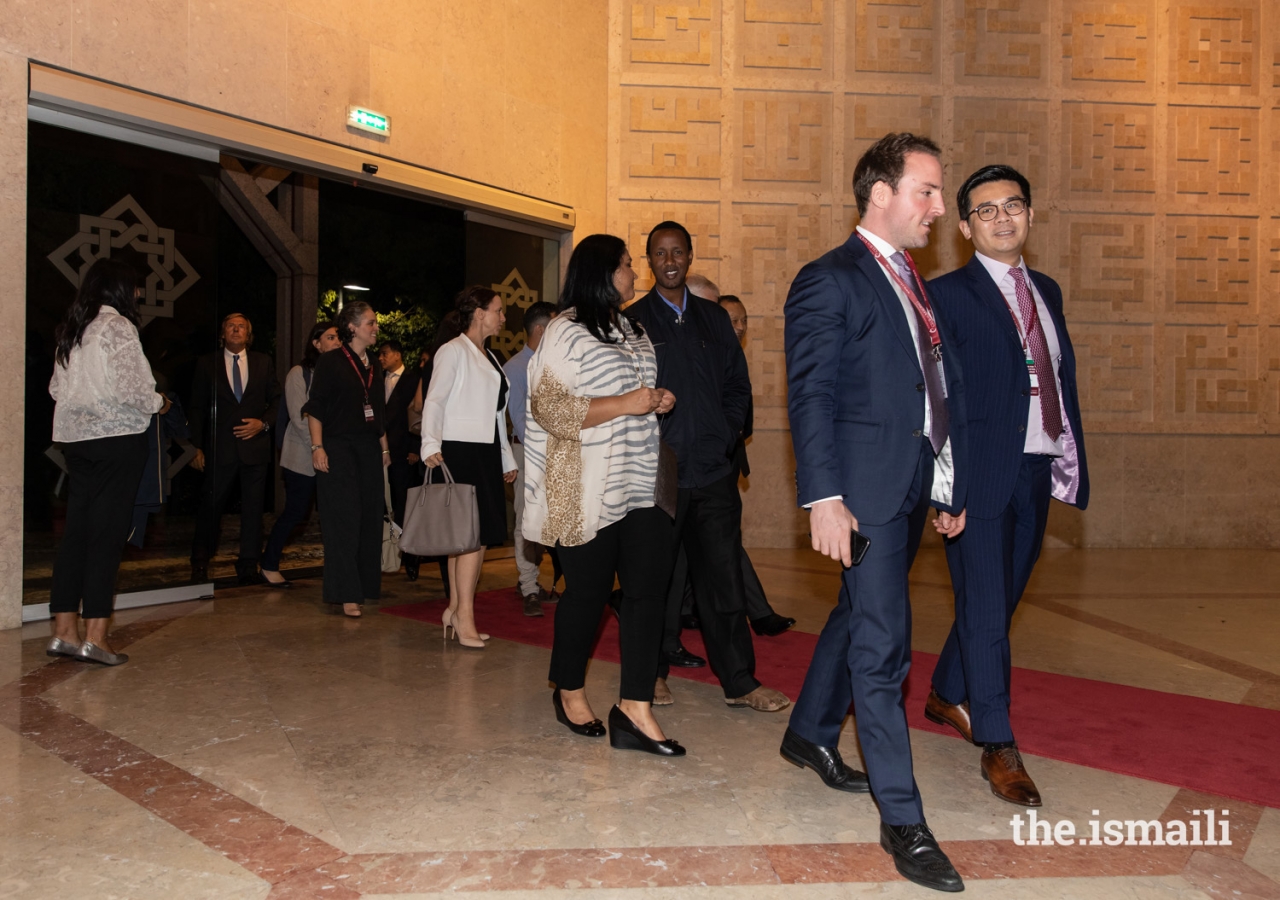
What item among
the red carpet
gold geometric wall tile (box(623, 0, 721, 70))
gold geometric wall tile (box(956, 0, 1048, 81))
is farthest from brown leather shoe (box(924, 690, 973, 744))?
gold geometric wall tile (box(956, 0, 1048, 81))

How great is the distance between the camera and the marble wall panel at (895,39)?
926 cm

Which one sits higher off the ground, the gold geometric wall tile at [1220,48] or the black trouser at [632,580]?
the gold geometric wall tile at [1220,48]

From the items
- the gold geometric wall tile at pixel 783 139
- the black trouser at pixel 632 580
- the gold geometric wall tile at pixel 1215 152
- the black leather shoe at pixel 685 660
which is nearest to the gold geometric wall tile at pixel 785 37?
the gold geometric wall tile at pixel 783 139

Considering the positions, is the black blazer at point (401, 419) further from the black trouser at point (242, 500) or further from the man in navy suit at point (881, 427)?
the man in navy suit at point (881, 427)

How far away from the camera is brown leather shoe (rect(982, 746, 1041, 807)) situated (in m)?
3.01

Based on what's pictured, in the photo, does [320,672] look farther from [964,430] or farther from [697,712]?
[964,430]

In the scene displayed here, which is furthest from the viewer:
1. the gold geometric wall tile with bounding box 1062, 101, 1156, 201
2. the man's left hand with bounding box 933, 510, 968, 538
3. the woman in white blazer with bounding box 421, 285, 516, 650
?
the gold geometric wall tile with bounding box 1062, 101, 1156, 201

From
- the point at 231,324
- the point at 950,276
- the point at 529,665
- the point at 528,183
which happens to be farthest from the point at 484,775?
the point at 528,183

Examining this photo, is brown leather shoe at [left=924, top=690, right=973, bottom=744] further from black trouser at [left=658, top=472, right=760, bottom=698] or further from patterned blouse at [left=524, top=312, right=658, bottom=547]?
patterned blouse at [left=524, top=312, right=658, bottom=547]

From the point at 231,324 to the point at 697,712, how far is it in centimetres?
457

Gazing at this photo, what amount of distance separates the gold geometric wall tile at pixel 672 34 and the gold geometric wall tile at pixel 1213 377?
15.8 ft

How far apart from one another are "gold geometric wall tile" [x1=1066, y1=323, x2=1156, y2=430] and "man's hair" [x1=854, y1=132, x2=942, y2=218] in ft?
23.4

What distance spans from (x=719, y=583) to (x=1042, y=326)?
1480 mm

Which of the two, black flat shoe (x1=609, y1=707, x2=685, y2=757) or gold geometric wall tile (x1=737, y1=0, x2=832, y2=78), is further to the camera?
gold geometric wall tile (x1=737, y1=0, x2=832, y2=78)
